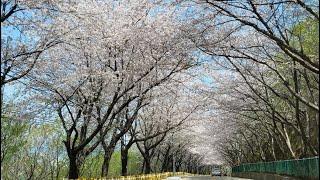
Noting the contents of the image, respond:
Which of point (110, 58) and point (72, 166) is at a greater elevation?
point (110, 58)

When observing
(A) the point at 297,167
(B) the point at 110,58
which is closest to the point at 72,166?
(B) the point at 110,58

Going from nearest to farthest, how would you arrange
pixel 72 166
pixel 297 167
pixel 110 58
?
pixel 110 58 < pixel 72 166 < pixel 297 167

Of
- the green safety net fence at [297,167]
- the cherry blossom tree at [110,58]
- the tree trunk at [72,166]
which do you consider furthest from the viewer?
the tree trunk at [72,166]

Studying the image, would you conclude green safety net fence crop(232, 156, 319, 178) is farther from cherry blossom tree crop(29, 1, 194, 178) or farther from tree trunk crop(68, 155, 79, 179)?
tree trunk crop(68, 155, 79, 179)

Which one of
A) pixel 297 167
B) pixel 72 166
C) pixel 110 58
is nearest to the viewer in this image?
pixel 110 58

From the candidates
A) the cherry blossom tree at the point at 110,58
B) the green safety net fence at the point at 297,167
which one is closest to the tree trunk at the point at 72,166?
the cherry blossom tree at the point at 110,58

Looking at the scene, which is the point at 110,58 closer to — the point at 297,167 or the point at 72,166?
the point at 72,166

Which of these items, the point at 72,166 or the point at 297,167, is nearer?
the point at 72,166

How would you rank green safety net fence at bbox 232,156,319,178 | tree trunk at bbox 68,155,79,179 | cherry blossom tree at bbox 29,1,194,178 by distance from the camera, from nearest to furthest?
cherry blossom tree at bbox 29,1,194,178 → green safety net fence at bbox 232,156,319,178 → tree trunk at bbox 68,155,79,179

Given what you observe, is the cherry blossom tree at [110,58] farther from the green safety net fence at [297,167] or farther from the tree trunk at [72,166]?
the green safety net fence at [297,167]

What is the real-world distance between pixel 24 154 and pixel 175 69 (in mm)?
25221

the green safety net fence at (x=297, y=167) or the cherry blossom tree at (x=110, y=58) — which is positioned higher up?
the cherry blossom tree at (x=110, y=58)

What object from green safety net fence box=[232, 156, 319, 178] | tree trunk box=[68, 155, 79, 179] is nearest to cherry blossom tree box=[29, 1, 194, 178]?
tree trunk box=[68, 155, 79, 179]

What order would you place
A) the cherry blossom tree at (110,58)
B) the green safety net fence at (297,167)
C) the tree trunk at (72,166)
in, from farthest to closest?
1. the tree trunk at (72,166)
2. the green safety net fence at (297,167)
3. the cherry blossom tree at (110,58)
